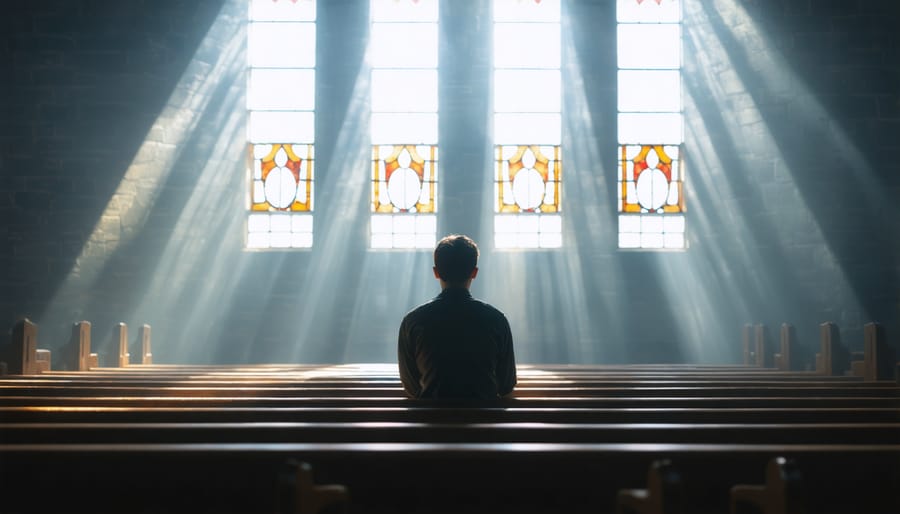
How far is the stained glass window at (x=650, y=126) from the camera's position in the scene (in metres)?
10.1

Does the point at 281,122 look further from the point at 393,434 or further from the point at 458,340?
the point at 393,434

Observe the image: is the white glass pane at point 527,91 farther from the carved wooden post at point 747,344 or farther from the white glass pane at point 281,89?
the carved wooden post at point 747,344

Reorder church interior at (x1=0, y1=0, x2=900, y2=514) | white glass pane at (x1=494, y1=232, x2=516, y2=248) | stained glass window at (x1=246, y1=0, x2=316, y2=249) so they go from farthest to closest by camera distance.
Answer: stained glass window at (x1=246, y1=0, x2=316, y2=249), white glass pane at (x1=494, y1=232, x2=516, y2=248), church interior at (x1=0, y1=0, x2=900, y2=514)

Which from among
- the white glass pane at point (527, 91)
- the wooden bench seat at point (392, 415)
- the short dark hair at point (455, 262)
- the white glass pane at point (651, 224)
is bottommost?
the wooden bench seat at point (392, 415)

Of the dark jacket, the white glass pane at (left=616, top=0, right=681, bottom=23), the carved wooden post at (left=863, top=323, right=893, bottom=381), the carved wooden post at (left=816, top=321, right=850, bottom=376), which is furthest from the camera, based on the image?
the white glass pane at (left=616, top=0, right=681, bottom=23)

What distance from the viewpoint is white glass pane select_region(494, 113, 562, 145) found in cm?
1023

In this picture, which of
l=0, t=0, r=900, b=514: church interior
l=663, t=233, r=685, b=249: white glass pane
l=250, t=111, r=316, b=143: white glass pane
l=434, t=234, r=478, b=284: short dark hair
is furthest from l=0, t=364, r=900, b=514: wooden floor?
l=250, t=111, r=316, b=143: white glass pane

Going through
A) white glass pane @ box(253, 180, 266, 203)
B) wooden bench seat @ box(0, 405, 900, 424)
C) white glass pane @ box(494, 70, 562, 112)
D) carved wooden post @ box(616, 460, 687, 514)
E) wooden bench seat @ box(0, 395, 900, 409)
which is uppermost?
white glass pane @ box(494, 70, 562, 112)

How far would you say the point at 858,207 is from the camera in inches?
361

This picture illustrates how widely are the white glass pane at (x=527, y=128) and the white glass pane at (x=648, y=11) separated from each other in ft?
4.76

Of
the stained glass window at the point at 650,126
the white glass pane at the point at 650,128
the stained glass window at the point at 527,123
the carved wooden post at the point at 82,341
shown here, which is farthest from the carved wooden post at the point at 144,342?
the white glass pane at the point at 650,128

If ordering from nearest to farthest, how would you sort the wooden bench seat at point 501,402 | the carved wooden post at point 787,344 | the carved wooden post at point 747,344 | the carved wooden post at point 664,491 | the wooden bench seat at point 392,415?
the carved wooden post at point 664,491
the wooden bench seat at point 392,415
the wooden bench seat at point 501,402
the carved wooden post at point 787,344
the carved wooden post at point 747,344

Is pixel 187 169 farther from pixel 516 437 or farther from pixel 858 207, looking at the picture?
pixel 516 437

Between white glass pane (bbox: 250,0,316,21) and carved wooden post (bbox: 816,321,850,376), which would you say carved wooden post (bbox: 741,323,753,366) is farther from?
white glass pane (bbox: 250,0,316,21)
